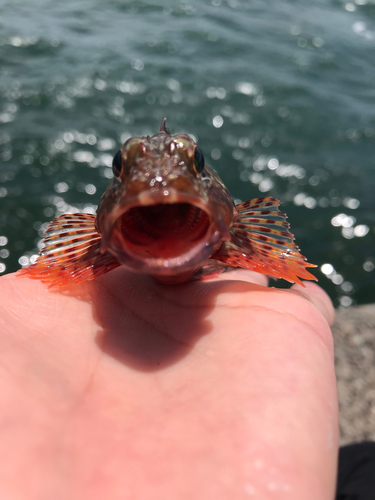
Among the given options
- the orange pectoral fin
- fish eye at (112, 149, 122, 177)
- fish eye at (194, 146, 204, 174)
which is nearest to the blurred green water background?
the orange pectoral fin

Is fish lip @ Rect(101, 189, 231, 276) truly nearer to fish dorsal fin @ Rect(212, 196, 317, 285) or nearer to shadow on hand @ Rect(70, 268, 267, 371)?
shadow on hand @ Rect(70, 268, 267, 371)

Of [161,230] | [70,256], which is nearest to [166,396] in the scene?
[161,230]

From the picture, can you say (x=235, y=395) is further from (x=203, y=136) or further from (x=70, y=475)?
(x=203, y=136)

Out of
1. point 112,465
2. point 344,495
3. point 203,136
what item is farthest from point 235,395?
point 203,136

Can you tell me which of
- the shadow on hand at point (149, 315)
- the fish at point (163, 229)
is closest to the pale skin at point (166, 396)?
the shadow on hand at point (149, 315)

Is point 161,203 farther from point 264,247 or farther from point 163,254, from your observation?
point 264,247

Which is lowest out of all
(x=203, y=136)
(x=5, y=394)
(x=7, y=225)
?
(x=7, y=225)
